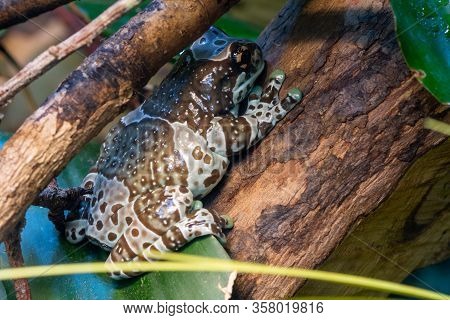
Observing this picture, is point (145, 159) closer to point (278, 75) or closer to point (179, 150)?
point (179, 150)

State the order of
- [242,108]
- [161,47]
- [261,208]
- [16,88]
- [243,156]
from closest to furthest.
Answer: [16,88], [161,47], [261,208], [243,156], [242,108]

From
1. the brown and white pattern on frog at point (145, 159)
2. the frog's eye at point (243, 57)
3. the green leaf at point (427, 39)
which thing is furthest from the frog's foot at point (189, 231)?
the green leaf at point (427, 39)

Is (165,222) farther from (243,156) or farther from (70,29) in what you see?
(70,29)

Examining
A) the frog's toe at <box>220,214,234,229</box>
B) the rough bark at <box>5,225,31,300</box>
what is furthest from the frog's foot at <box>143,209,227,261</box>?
the rough bark at <box>5,225,31,300</box>

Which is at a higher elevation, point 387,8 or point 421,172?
point 387,8

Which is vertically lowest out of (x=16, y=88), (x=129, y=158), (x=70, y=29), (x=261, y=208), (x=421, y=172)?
(x=421, y=172)

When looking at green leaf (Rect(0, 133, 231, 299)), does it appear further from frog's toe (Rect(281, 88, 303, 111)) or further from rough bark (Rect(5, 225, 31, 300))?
frog's toe (Rect(281, 88, 303, 111))

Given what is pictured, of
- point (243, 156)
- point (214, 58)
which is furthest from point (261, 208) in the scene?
point (214, 58)
